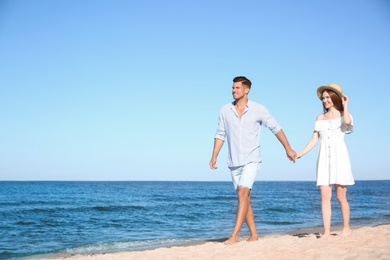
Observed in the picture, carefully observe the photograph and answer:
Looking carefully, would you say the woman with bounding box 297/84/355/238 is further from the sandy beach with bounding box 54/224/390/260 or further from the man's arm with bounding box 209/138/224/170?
the man's arm with bounding box 209/138/224/170

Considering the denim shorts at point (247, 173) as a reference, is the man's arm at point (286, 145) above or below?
above

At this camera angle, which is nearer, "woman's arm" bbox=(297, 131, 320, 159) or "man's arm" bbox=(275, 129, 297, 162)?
"man's arm" bbox=(275, 129, 297, 162)

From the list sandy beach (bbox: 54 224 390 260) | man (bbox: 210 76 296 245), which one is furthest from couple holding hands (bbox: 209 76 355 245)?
sandy beach (bbox: 54 224 390 260)

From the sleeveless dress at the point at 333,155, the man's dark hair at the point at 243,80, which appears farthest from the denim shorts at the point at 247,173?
the man's dark hair at the point at 243,80

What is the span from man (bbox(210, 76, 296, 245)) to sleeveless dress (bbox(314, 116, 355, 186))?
1.44ft

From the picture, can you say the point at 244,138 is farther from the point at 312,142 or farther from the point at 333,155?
the point at 333,155

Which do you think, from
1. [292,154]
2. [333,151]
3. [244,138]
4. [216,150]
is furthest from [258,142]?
[333,151]

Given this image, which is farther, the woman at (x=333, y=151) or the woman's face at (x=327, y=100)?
the woman's face at (x=327, y=100)

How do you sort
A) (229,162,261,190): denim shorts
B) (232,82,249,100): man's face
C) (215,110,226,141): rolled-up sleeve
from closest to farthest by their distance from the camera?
(229,162,261,190): denim shorts, (232,82,249,100): man's face, (215,110,226,141): rolled-up sleeve

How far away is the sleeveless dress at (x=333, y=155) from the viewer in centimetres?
545

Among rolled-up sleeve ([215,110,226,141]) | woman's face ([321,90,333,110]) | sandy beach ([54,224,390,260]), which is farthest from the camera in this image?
rolled-up sleeve ([215,110,226,141])

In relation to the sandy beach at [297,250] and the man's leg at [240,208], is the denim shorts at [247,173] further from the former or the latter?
the sandy beach at [297,250]

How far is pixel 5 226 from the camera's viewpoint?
14445mm

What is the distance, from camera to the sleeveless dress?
5.45 meters
